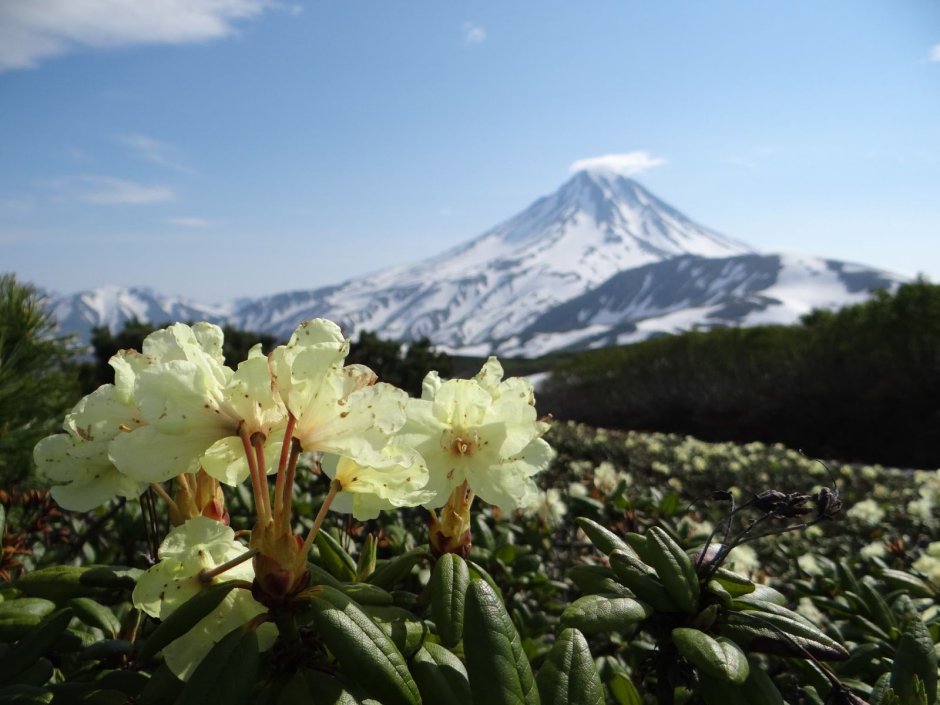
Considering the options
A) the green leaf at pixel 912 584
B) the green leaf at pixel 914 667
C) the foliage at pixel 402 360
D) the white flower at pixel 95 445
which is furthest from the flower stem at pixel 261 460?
the foliage at pixel 402 360

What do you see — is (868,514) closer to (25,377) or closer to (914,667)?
(914,667)

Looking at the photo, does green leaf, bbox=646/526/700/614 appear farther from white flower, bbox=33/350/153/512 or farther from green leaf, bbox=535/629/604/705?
white flower, bbox=33/350/153/512

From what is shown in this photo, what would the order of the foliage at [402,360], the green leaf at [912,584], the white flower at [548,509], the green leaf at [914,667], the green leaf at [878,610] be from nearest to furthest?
the green leaf at [914,667] → the green leaf at [878,610] → the green leaf at [912,584] → the white flower at [548,509] → the foliage at [402,360]

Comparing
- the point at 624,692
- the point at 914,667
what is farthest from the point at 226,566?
the point at 914,667

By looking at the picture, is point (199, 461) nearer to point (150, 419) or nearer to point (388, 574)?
point (150, 419)

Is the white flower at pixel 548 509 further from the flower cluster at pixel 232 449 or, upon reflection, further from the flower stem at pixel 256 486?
the flower stem at pixel 256 486

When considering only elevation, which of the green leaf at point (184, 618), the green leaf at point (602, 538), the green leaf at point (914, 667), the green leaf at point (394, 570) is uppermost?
the green leaf at point (184, 618)

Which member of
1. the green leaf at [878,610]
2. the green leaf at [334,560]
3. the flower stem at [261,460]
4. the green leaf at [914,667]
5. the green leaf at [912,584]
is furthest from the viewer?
the green leaf at [912,584]
